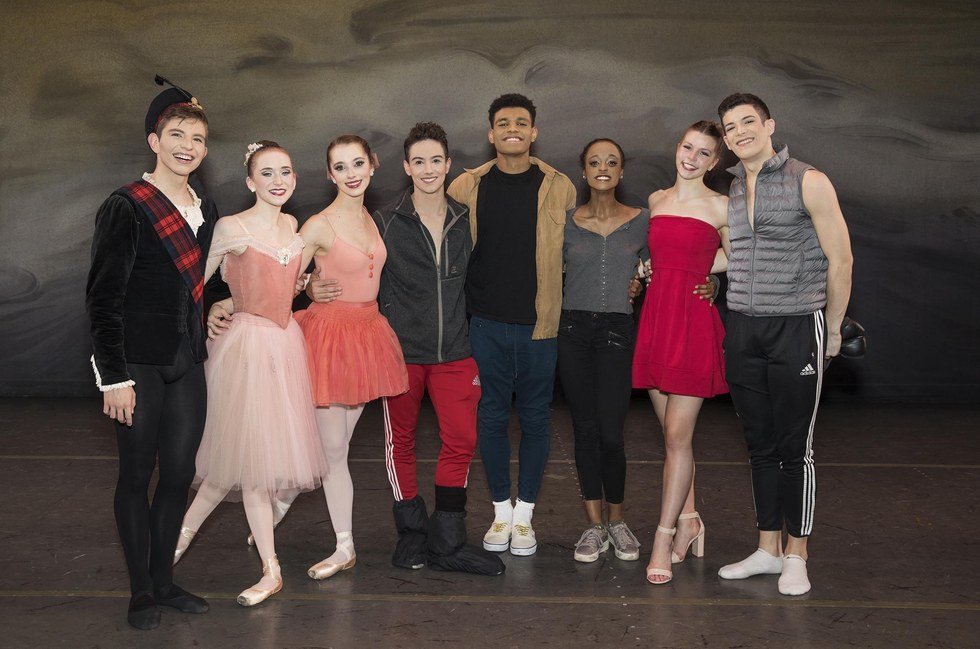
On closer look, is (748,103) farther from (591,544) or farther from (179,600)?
(179,600)

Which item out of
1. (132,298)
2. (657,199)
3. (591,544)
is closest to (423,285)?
(657,199)

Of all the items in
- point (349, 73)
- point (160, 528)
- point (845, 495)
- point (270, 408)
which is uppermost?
point (349, 73)

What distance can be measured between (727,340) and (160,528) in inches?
76.0

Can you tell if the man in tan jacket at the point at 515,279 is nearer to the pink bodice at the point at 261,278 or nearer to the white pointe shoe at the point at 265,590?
the pink bodice at the point at 261,278

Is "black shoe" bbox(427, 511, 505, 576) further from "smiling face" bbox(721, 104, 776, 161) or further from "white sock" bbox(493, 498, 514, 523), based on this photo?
"smiling face" bbox(721, 104, 776, 161)

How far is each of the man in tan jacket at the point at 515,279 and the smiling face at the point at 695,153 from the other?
44 centimetres

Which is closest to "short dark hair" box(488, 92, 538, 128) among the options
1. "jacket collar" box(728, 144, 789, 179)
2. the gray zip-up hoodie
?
the gray zip-up hoodie

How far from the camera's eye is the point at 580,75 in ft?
23.1

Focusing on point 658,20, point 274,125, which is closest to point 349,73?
point 274,125

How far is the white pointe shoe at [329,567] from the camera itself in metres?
3.49

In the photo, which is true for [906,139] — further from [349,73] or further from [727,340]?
[727,340]

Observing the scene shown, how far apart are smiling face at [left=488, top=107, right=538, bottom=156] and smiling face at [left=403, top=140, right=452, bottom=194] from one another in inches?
9.4

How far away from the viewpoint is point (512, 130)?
144 inches

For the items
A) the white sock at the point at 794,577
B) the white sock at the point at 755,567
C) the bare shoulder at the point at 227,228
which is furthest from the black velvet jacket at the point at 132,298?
the white sock at the point at 794,577
